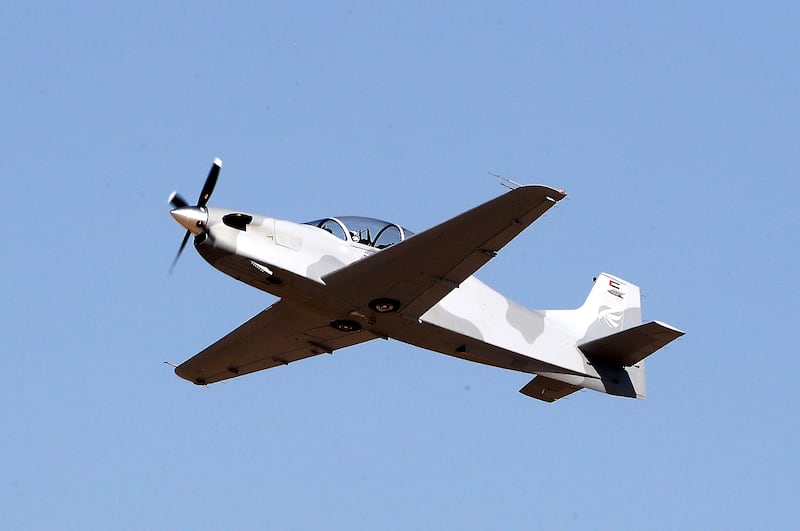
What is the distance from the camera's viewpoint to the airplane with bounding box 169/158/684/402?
84.7ft

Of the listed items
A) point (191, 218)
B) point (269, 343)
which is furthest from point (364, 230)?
point (269, 343)

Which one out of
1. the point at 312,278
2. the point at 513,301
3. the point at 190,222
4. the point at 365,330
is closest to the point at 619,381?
the point at 513,301

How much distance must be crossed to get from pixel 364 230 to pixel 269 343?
4.60 meters

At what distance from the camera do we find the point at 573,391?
31250 mm

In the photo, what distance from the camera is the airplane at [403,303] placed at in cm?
2583

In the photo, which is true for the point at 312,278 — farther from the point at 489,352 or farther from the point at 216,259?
the point at 489,352

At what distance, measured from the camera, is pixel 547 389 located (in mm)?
31219

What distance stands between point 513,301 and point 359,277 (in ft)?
16.4

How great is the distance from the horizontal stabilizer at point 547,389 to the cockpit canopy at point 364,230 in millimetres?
5691

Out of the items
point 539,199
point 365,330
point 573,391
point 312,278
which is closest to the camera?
point 539,199

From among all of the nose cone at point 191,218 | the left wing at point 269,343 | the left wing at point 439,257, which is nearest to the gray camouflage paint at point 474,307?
the nose cone at point 191,218

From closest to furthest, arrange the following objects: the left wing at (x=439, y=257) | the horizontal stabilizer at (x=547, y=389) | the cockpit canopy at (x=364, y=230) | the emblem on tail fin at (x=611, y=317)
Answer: the left wing at (x=439, y=257) < the cockpit canopy at (x=364, y=230) < the horizontal stabilizer at (x=547, y=389) < the emblem on tail fin at (x=611, y=317)

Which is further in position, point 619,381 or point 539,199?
point 619,381

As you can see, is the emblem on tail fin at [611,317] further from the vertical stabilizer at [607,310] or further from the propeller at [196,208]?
the propeller at [196,208]
